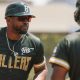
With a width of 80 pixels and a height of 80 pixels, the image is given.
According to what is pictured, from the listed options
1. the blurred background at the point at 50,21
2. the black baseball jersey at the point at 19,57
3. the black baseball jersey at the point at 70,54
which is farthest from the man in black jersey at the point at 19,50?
the blurred background at the point at 50,21

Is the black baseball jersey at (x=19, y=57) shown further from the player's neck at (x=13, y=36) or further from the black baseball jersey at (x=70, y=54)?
the black baseball jersey at (x=70, y=54)

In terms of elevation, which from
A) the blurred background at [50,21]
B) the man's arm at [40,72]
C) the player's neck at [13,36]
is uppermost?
the player's neck at [13,36]

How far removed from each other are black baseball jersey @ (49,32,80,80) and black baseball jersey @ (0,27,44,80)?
7.98 feet

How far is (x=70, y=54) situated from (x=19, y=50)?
8.38 feet

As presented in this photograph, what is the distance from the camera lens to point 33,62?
6.98 meters

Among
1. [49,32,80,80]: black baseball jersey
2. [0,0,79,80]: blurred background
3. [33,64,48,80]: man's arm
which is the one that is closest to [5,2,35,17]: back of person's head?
[33,64,48,80]: man's arm

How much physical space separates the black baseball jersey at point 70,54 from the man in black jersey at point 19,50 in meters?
2.35

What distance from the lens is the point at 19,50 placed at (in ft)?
22.7

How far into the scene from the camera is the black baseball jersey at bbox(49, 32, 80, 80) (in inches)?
174

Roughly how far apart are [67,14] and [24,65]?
27.5 metres

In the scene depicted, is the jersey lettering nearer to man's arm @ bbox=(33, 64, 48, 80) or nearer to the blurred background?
man's arm @ bbox=(33, 64, 48, 80)

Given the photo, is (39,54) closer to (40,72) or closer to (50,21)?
(40,72)

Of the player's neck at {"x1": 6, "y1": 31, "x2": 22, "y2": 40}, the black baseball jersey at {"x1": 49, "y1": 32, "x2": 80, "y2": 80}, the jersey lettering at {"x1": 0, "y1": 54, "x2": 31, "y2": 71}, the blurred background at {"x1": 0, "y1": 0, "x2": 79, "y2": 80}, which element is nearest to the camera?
the black baseball jersey at {"x1": 49, "y1": 32, "x2": 80, "y2": 80}

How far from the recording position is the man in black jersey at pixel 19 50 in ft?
22.5
